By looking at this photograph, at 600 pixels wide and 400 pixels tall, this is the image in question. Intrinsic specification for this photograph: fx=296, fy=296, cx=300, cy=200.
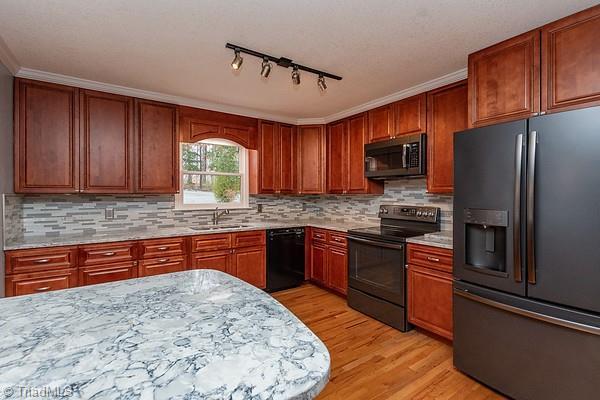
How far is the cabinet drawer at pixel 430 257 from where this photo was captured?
8.05 feet

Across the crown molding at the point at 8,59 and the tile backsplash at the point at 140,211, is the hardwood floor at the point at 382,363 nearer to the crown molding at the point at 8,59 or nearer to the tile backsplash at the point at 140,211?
the tile backsplash at the point at 140,211

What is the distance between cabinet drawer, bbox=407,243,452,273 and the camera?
2453 mm

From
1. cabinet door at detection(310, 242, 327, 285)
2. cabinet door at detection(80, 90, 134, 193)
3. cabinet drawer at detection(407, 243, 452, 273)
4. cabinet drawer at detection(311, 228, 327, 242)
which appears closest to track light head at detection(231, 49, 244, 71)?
cabinet door at detection(80, 90, 134, 193)

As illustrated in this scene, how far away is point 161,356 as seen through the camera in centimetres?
74

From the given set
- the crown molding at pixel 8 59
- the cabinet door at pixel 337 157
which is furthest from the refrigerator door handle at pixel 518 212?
the crown molding at pixel 8 59

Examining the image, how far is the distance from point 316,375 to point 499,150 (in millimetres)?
1873

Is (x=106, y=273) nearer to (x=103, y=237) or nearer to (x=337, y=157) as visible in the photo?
(x=103, y=237)

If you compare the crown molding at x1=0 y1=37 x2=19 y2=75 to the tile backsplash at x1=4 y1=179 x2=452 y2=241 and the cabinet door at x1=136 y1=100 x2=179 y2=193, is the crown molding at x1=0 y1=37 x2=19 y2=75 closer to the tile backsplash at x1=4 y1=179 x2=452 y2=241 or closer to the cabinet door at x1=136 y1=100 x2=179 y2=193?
the cabinet door at x1=136 y1=100 x2=179 y2=193

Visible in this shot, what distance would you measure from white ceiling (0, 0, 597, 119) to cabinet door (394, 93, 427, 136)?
7.0 inches

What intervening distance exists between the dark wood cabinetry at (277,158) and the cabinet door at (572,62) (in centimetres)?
294

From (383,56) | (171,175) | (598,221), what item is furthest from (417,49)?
(171,175)

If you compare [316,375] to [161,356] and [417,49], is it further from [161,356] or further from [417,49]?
[417,49]

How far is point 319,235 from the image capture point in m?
3.98

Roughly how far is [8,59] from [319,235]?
344cm
